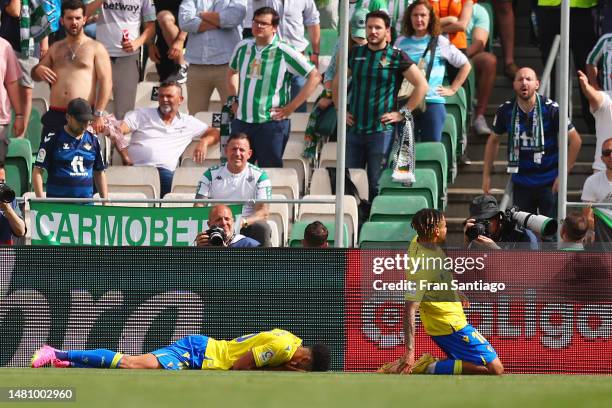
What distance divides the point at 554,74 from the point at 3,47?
580 centimetres

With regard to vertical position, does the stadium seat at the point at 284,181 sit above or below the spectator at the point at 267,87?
below

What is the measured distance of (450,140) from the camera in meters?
14.6

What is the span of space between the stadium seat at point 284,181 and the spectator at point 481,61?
2725 millimetres

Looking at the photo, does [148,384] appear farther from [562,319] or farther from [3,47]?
[3,47]

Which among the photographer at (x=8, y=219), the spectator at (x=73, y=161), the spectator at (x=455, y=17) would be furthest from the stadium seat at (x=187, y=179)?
the spectator at (x=455, y=17)

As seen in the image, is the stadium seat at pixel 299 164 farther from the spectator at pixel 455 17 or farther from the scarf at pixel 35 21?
the scarf at pixel 35 21

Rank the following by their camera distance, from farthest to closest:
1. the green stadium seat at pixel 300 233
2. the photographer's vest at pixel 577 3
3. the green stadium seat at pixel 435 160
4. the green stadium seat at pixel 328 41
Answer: the green stadium seat at pixel 328 41 < the photographer's vest at pixel 577 3 < the green stadium seat at pixel 435 160 < the green stadium seat at pixel 300 233

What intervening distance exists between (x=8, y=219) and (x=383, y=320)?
3110 mm

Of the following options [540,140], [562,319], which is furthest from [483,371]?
[540,140]

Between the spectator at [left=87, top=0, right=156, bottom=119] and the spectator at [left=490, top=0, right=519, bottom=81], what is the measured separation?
351cm

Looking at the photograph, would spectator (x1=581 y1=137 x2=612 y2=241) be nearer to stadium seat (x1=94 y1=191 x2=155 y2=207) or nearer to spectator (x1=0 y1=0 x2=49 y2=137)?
stadium seat (x1=94 y1=191 x2=155 y2=207)

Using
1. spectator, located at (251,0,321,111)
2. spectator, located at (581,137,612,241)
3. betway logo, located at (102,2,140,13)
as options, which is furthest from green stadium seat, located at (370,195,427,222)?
betway logo, located at (102,2,140,13)

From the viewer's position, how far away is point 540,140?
532 inches

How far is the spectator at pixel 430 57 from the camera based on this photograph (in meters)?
14.2
